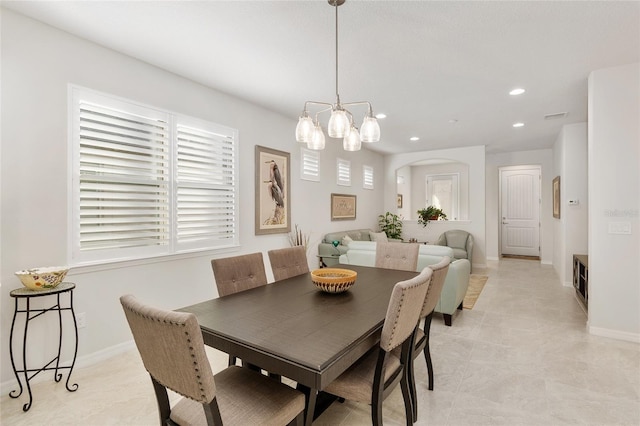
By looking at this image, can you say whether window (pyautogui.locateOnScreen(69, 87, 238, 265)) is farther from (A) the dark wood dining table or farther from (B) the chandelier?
(B) the chandelier

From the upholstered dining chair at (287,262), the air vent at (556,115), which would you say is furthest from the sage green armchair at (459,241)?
the upholstered dining chair at (287,262)

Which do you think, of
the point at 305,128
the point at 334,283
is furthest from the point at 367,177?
the point at 334,283

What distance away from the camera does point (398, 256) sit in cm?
294

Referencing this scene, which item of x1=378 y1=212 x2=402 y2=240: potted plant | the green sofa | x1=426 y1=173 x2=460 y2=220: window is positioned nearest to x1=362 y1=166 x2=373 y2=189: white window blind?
x1=378 y1=212 x2=402 y2=240: potted plant

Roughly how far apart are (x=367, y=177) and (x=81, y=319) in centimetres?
569

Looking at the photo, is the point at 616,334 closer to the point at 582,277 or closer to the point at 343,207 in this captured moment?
the point at 582,277

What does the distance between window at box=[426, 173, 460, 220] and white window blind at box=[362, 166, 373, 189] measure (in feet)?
9.75

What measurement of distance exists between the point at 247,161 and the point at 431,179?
682cm

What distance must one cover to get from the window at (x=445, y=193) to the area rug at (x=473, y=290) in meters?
3.44

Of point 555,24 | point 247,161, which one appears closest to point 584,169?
point 555,24

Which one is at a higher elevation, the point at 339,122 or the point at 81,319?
the point at 339,122

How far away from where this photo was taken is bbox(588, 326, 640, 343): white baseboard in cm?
299

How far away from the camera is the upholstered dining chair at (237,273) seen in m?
2.11

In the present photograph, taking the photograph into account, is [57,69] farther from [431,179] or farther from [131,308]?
[431,179]
